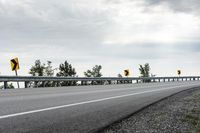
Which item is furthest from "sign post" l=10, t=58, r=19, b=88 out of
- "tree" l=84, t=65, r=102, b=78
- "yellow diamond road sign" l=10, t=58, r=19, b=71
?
"tree" l=84, t=65, r=102, b=78

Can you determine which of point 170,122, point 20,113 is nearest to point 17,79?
point 20,113

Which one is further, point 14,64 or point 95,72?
point 95,72

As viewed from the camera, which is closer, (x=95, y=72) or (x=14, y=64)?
(x=14, y=64)

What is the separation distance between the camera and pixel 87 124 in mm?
6473

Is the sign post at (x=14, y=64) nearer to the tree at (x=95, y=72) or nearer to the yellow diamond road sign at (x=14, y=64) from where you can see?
the yellow diamond road sign at (x=14, y=64)

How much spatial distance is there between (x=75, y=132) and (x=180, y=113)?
3.78m

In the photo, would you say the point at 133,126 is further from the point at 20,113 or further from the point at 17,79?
the point at 17,79

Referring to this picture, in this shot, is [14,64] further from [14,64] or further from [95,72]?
[95,72]

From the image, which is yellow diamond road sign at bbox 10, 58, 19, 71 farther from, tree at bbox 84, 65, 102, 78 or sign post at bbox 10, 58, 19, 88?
tree at bbox 84, 65, 102, 78

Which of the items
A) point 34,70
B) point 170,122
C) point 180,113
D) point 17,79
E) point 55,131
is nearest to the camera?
point 55,131

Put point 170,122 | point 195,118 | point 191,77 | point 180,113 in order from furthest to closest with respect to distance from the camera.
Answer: point 191,77
point 180,113
point 195,118
point 170,122

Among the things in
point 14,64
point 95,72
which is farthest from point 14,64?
point 95,72

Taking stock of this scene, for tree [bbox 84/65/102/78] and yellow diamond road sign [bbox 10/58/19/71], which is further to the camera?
tree [bbox 84/65/102/78]

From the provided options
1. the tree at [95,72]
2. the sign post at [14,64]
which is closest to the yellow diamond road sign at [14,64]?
the sign post at [14,64]
